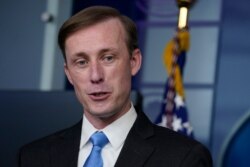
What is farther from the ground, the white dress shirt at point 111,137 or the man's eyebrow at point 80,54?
the man's eyebrow at point 80,54

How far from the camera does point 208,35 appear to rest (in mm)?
2936

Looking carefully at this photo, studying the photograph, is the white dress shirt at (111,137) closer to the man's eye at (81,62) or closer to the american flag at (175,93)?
the man's eye at (81,62)

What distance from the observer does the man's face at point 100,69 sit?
1.48m

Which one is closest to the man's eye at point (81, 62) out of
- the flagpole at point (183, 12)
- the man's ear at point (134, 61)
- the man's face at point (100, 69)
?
the man's face at point (100, 69)

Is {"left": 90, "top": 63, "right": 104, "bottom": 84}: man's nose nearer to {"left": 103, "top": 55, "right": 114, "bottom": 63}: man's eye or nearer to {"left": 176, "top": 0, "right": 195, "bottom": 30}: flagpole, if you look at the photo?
{"left": 103, "top": 55, "right": 114, "bottom": 63}: man's eye

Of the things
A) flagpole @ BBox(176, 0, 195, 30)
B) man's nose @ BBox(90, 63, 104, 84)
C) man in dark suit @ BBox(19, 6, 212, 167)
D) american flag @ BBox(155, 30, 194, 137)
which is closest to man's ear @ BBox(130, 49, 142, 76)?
man in dark suit @ BBox(19, 6, 212, 167)

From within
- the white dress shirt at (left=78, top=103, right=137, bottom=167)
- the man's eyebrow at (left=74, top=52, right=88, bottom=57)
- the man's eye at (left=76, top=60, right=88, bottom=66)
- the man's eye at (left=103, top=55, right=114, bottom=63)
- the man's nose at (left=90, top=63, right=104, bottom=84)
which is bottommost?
the white dress shirt at (left=78, top=103, right=137, bottom=167)

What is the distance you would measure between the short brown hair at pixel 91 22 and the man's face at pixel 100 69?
0.04 feet

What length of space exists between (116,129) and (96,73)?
0.17m

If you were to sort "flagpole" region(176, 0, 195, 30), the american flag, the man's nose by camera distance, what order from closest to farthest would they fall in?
the man's nose < "flagpole" region(176, 0, 195, 30) < the american flag

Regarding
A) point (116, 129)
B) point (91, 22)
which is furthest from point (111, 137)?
point (91, 22)

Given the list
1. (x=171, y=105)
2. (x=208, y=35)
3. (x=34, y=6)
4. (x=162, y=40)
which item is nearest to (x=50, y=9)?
(x=34, y=6)

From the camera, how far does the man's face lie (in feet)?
4.87

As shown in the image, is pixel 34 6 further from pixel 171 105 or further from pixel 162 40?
pixel 171 105
